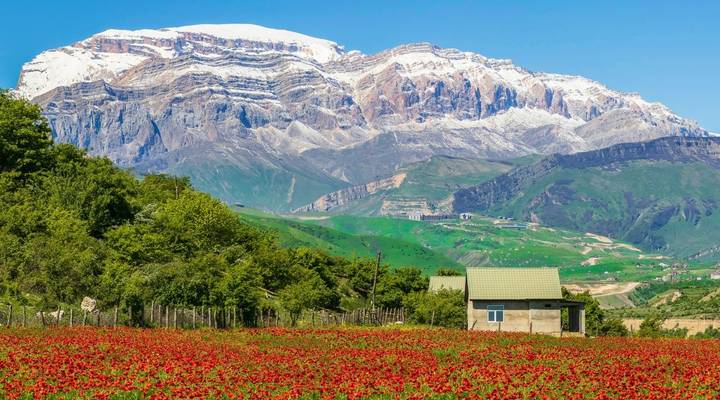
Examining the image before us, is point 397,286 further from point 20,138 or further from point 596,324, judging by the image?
point 20,138

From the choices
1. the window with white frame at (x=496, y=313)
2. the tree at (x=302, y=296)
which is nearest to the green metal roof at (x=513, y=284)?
the window with white frame at (x=496, y=313)

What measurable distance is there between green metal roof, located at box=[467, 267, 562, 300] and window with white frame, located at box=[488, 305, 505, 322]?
1.44m

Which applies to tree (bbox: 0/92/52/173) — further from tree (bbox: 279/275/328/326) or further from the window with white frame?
the window with white frame

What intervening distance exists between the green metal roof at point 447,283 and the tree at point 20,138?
58.2 meters

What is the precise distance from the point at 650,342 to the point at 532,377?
32590mm

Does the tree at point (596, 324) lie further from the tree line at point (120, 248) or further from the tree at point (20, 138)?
the tree at point (20, 138)

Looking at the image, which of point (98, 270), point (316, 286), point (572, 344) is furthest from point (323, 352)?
point (316, 286)

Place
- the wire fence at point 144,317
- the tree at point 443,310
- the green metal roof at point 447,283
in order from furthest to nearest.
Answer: the green metal roof at point 447,283 → the tree at point 443,310 → the wire fence at point 144,317

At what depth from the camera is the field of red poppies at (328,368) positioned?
3775 cm

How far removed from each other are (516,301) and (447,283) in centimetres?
3426

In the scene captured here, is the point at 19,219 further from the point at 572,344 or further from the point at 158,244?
the point at 572,344

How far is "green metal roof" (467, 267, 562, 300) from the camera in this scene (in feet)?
393

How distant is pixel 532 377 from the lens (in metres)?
43.6

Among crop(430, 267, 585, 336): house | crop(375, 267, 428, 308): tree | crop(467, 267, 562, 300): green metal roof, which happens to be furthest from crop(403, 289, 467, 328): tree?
crop(375, 267, 428, 308): tree
